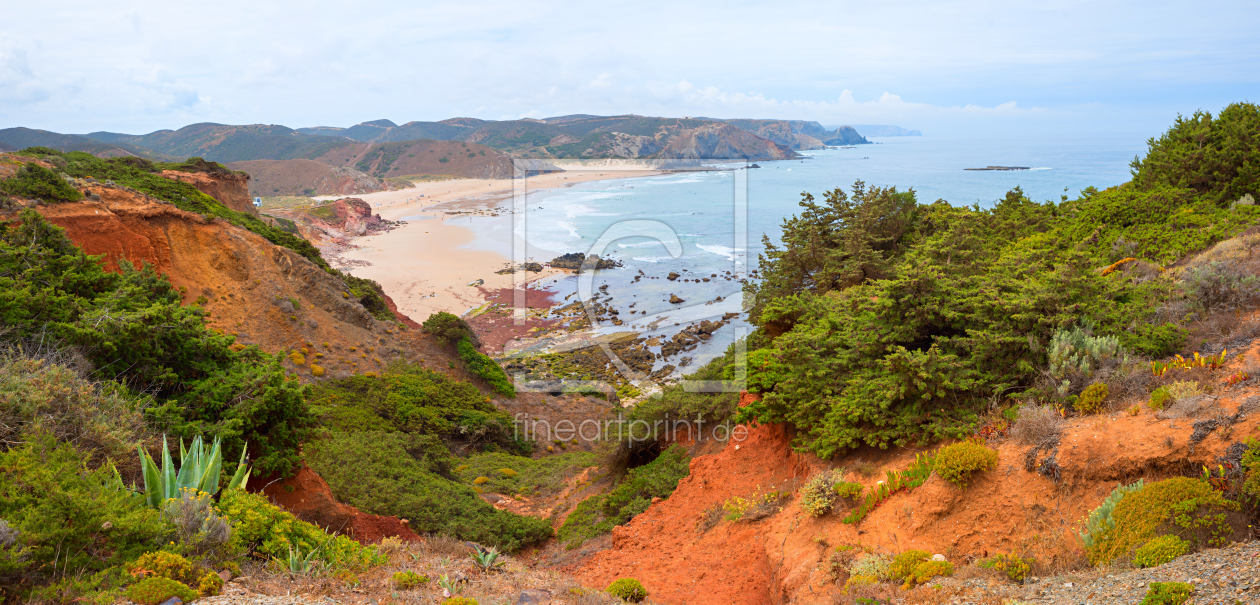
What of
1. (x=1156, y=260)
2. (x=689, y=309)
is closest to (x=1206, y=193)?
(x=1156, y=260)

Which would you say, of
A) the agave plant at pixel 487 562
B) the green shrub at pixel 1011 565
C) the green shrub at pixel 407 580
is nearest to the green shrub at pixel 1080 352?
the green shrub at pixel 1011 565

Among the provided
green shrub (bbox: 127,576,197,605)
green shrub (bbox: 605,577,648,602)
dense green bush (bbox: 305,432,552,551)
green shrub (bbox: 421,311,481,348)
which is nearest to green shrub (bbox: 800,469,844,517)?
green shrub (bbox: 605,577,648,602)

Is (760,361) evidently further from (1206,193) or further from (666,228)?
(666,228)

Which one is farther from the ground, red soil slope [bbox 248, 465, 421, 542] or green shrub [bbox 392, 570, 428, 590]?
green shrub [bbox 392, 570, 428, 590]

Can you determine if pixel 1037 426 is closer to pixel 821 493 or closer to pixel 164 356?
pixel 821 493

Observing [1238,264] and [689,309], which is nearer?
[1238,264]

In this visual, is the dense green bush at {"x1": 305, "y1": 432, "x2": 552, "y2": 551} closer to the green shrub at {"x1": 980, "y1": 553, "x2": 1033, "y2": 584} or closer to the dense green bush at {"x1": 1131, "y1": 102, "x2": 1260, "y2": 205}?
the green shrub at {"x1": 980, "y1": 553, "x2": 1033, "y2": 584}
